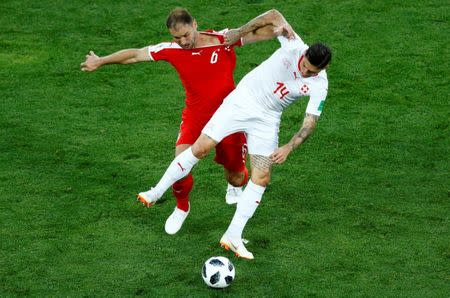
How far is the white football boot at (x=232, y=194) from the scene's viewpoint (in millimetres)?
10086

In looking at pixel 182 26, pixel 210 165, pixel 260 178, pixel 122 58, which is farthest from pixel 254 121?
pixel 210 165

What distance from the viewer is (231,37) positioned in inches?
357

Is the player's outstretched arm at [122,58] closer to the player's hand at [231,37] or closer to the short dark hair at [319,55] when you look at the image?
the player's hand at [231,37]

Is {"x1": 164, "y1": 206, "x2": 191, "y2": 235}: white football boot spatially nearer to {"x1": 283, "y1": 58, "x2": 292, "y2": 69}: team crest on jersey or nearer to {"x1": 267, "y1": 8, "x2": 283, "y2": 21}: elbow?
{"x1": 283, "y1": 58, "x2": 292, "y2": 69}: team crest on jersey

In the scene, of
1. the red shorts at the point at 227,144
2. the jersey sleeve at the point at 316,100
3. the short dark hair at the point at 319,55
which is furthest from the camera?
the red shorts at the point at 227,144

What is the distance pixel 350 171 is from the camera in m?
10.8

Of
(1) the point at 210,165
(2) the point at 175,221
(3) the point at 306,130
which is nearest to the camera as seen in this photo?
(3) the point at 306,130

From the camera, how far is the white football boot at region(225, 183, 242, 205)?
10.1 m

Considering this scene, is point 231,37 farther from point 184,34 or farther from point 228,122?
point 228,122

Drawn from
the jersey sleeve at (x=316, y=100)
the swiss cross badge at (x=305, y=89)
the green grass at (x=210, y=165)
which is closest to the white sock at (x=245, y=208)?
the green grass at (x=210, y=165)

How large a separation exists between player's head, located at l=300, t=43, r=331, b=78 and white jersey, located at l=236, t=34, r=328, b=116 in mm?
198

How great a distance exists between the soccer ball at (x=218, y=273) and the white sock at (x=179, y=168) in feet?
3.20

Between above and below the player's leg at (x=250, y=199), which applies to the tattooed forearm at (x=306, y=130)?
above

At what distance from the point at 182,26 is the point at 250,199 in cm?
179
